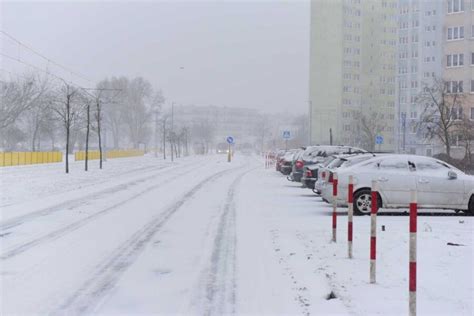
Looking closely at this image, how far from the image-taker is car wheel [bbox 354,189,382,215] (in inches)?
567

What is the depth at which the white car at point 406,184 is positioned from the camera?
14289 millimetres

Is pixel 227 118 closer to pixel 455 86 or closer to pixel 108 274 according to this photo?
pixel 455 86

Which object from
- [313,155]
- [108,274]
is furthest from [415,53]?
[108,274]

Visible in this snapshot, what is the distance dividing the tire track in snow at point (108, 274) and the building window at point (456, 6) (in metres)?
56.3

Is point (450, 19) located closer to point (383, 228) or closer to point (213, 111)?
point (383, 228)

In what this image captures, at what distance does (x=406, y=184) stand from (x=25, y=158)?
44.5m

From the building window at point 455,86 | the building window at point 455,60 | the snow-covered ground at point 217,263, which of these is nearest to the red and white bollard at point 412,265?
the snow-covered ground at point 217,263

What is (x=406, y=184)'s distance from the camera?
1428cm

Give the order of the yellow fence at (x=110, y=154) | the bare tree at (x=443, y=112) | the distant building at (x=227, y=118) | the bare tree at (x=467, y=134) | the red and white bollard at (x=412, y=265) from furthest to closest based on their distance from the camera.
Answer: the distant building at (x=227, y=118), the yellow fence at (x=110, y=154), the bare tree at (x=443, y=112), the bare tree at (x=467, y=134), the red and white bollard at (x=412, y=265)

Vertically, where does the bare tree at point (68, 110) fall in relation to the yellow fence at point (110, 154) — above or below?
above

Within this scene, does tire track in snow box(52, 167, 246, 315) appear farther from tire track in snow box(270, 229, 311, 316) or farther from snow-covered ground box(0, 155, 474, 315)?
tire track in snow box(270, 229, 311, 316)

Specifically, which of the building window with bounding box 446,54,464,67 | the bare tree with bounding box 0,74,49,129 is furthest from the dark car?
the bare tree with bounding box 0,74,49,129

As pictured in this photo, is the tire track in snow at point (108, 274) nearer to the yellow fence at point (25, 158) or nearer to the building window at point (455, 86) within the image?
the yellow fence at point (25, 158)

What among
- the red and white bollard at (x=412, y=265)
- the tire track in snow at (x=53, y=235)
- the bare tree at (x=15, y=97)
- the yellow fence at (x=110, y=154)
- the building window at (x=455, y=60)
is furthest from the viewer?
the bare tree at (x=15, y=97)
